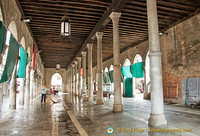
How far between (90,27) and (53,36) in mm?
4258

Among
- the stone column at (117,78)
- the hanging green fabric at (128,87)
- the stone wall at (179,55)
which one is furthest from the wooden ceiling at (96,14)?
the hanging green fabric at (128,87)

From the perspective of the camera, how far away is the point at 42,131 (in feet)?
16.5

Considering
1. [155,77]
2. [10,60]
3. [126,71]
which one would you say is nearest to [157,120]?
[155,77]

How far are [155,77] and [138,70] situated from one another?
12183mm

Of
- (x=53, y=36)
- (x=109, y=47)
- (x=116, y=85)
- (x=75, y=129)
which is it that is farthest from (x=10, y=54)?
(x=109, y=47)

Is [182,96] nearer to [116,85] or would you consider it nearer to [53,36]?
[116,85]

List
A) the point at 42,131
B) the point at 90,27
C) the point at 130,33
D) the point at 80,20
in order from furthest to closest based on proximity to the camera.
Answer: the point at 130,33, the point at 90,27, the point at 80,20, the point at 42,131

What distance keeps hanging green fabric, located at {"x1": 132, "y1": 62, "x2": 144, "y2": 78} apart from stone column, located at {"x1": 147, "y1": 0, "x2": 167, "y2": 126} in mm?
11480

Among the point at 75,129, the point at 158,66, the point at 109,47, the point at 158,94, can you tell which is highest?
the point at 109,47

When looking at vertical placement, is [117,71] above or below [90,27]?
below

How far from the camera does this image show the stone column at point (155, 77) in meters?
5.85

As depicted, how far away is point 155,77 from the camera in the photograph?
19.8ft

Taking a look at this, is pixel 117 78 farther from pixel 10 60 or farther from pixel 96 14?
pixel 10 60

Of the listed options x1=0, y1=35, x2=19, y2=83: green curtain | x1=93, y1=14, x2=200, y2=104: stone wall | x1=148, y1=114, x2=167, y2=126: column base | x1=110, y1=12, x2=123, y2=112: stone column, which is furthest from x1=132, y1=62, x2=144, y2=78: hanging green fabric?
x1=0, y1=35, x2=19, y2=83: green curtain
